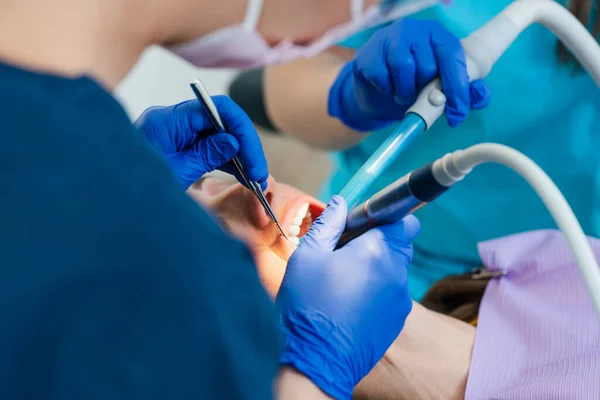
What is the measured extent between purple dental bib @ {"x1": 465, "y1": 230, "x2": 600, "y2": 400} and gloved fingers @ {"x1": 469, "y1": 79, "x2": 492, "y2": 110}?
0.29 metres

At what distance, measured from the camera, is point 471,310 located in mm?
941

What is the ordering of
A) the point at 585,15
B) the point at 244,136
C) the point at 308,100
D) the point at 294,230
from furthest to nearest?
the point at 308,100 < the point at 585,15 < the point at 294,230 < the point at 244,136

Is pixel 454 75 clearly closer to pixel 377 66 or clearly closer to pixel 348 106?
pixel 377 66

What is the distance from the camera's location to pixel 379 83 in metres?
0.84

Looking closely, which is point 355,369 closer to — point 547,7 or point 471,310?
point 471,310

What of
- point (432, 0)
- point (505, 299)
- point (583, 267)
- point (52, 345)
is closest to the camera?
point (52, 345)

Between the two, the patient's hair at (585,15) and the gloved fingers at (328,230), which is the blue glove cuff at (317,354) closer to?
the gloved fingers at (328,230)

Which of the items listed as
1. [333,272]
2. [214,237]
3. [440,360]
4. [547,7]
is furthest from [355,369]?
[547,7]

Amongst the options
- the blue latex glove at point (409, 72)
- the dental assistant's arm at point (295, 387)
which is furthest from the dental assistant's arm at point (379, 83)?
the dental assistant's arm at point (295, 387)

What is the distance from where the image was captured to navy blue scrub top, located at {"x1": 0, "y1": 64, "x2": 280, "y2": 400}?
0.26 m

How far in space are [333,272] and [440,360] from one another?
1.00 feet

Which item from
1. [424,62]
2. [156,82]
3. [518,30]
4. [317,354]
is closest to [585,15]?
[518,30]

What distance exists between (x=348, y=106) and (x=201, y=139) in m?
0.37

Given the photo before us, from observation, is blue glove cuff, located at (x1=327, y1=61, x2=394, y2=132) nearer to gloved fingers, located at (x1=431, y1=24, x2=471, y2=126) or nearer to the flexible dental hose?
gloved fingers, located at (x1=431, y1=24, x2=471, y2=126)
